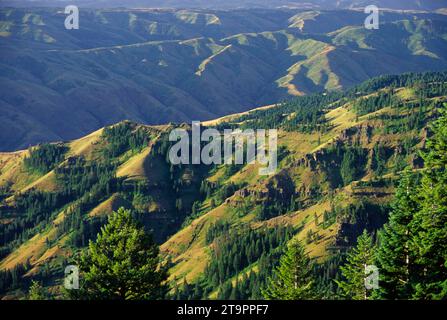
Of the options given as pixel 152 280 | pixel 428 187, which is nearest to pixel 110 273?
pixel 152 280

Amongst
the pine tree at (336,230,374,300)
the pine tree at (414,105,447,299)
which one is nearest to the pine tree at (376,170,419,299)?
the pine tree at (414,105,447,299)

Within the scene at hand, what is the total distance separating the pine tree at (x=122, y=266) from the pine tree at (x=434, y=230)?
28107 mm

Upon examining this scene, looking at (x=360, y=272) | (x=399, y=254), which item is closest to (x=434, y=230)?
(x=399, y=254)

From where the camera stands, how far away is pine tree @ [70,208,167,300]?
6216cm

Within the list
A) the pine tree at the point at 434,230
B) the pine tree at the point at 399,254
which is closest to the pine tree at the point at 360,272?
the pine tree at the point at 399,254

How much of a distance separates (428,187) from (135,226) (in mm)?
32667

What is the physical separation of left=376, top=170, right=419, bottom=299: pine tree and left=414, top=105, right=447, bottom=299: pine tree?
1.38 meters

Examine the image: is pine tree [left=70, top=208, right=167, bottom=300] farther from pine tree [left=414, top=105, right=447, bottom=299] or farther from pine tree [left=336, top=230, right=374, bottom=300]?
pine tree [left=414, top=105, right=447, bottom=299]

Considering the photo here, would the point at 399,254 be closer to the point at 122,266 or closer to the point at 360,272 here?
the point at 360,272

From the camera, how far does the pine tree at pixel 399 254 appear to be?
58769mm

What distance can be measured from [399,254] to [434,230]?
4.93 meters
